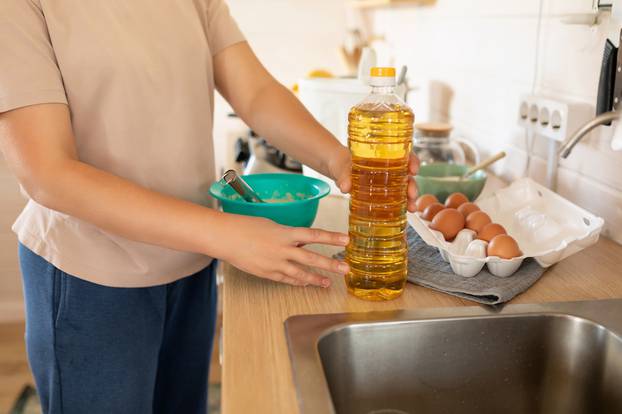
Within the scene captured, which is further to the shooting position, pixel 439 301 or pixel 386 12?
pixel 386 12

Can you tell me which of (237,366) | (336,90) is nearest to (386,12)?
(336,90)

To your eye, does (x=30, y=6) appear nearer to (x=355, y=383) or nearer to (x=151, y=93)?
(x=151, y=93)

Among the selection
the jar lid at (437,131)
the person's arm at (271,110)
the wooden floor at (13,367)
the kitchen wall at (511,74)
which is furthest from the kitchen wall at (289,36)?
the person's arm at (271,110)

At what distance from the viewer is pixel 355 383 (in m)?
0.81

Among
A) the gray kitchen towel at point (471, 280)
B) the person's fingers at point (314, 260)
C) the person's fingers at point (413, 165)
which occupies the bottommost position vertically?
the gray kitchen towel at point (471, 280)

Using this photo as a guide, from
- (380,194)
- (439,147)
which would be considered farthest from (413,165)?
(439,147)

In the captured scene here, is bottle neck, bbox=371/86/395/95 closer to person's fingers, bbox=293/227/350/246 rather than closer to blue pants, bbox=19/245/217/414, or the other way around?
person's fingers, bbox=293/227/350/246

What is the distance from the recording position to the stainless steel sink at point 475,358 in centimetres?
80

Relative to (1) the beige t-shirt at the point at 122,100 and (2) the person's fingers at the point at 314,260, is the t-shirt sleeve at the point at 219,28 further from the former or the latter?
(2) the person's fingers at the point at 314,260

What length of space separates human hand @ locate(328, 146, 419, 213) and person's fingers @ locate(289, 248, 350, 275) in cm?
13

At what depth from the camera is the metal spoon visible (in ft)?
3.17

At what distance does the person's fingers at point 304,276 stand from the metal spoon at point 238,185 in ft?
0.66

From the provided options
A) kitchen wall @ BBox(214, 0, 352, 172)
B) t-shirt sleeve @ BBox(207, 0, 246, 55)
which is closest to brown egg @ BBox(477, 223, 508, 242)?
t-shirt sleeve @ BBox(207, 0, 246, 55)

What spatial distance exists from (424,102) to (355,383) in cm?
162
